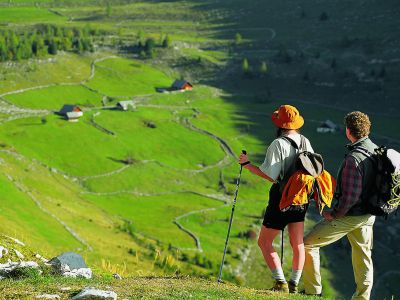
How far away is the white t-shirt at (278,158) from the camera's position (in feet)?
50.9

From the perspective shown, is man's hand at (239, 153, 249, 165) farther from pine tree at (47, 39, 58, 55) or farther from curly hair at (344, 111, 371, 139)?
pine tree at (47, 39, 58, 55)

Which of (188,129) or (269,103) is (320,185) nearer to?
(188,129)

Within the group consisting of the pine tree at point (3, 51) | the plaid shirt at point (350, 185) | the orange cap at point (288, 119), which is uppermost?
the orange cap at point (288, 119)

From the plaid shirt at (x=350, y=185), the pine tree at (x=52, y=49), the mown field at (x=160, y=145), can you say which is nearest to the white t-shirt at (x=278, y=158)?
the plaid shirt at (x=350, y=185)

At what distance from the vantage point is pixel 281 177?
52.0ft

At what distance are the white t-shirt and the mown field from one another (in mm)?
23745

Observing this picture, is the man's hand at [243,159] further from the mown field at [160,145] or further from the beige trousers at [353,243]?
the mown field at [160,145]

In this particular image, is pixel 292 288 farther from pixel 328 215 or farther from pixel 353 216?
pixel 353 216

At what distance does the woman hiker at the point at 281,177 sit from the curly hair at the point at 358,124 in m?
1.19

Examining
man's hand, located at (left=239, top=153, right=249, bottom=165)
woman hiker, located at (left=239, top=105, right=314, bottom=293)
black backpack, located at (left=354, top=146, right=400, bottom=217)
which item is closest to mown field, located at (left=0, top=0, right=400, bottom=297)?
woman hiker, located at (left=239, top=105, right=314, bottom=293)

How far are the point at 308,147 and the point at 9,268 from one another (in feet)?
30.3

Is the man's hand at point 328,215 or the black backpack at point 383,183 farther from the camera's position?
the man's hand at point 328,215

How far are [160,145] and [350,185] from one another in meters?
116

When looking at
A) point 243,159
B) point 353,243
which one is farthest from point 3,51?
point 353,243
